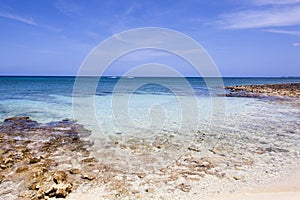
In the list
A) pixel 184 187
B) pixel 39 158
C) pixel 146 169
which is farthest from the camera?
pixel 39 158

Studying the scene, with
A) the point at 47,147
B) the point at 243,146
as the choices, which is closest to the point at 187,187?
the point at 243,146

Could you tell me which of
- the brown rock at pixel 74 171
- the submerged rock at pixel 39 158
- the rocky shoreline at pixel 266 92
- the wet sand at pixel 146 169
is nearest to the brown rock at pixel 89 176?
the wet sand at pixel 146 169

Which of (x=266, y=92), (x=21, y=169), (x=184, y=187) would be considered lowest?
(x=184, y=187)

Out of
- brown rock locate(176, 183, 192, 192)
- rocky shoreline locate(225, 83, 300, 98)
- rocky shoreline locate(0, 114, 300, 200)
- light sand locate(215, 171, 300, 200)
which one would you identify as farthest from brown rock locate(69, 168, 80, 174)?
rocky shoreline locate(225, 83, 300, 98)

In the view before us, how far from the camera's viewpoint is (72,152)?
299 inches

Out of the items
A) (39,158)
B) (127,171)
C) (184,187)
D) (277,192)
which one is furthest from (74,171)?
(277,192)

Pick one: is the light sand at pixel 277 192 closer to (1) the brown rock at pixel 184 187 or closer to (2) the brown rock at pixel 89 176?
(1) the brown rock at pixel 184 187

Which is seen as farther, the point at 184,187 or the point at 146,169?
the point at 146,169

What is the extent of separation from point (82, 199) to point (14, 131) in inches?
277

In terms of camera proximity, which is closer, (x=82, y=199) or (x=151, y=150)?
(x=82, y=199)

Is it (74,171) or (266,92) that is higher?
(266,92)

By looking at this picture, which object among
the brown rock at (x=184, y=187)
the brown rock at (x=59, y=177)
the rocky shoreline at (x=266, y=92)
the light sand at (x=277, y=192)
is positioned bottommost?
the brown rock at (x=184, y=187)

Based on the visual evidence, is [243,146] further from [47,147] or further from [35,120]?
[35,120]

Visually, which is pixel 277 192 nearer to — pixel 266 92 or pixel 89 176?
pixel 89 176
